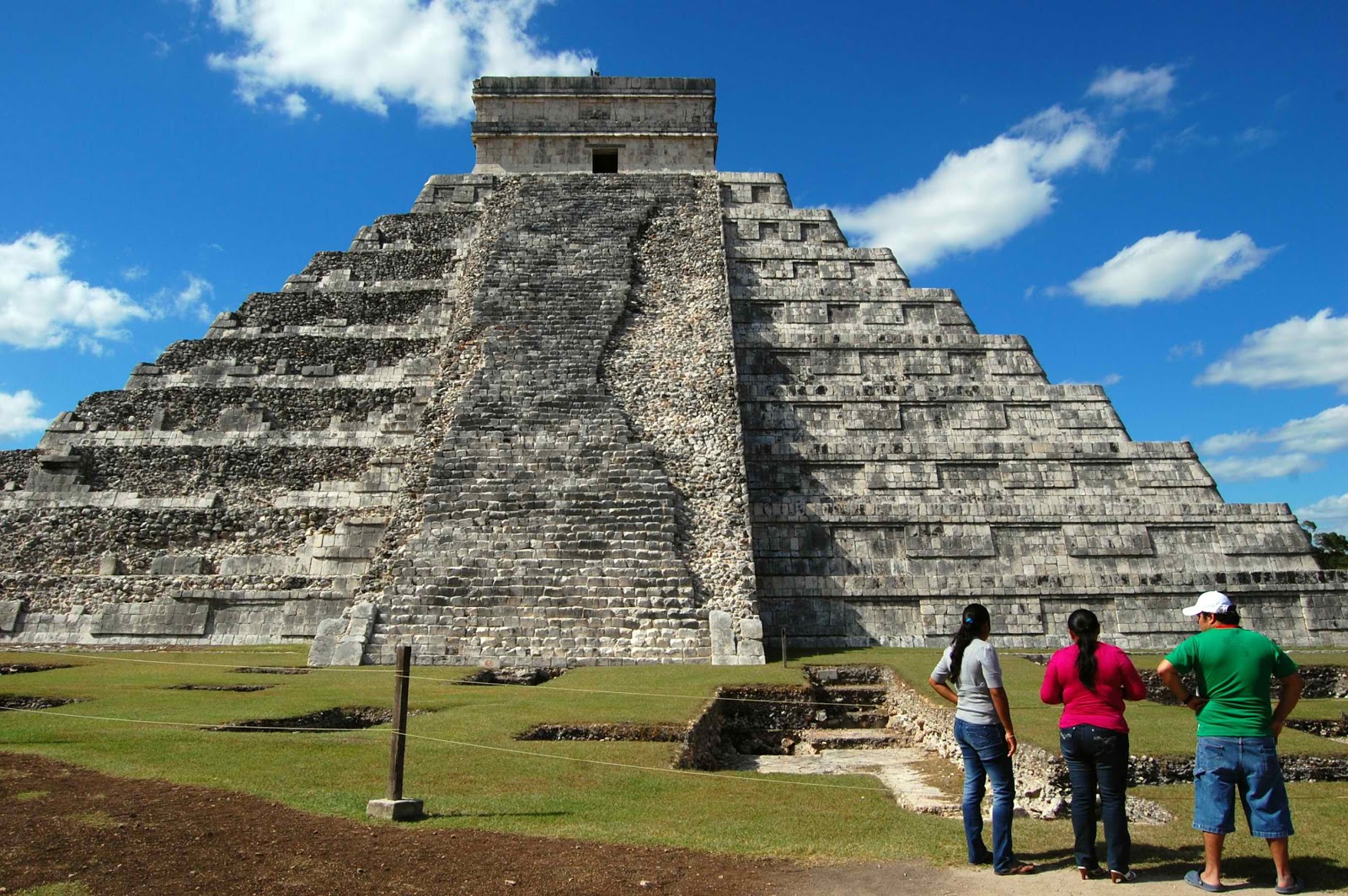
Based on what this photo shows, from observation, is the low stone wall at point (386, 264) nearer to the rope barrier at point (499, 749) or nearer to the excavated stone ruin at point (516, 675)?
the excavated stone ruin at point (516, 675)

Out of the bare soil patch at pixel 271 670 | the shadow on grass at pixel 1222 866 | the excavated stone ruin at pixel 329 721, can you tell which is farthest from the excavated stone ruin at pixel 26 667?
the shadow on grass at pixel 1222 866

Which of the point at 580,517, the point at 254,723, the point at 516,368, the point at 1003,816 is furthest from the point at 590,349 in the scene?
the point at 1003,816

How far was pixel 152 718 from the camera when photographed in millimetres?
8406

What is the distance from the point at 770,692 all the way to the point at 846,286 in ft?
41.0

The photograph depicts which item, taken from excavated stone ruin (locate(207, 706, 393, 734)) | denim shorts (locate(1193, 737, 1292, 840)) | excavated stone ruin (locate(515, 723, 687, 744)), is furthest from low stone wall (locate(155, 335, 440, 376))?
denim shorts (locate(1193, 737, 1292, 840))

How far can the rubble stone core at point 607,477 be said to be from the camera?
14266 mm

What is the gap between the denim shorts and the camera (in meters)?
4.47

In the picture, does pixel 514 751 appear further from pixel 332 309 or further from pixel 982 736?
pixel 332 309

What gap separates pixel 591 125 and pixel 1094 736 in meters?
22.2

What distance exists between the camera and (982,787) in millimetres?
5129

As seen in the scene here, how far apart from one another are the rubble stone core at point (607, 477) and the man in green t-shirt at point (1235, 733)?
344 inches

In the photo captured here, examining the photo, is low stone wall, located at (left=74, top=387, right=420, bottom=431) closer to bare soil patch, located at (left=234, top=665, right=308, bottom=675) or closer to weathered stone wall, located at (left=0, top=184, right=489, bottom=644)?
weathered stone wall, located at (left=0, top=184, right=489, bottom=644)

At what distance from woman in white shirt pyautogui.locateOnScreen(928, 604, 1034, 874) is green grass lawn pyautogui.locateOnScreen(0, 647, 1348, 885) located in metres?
0.36

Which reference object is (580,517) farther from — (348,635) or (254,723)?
(254,723)
